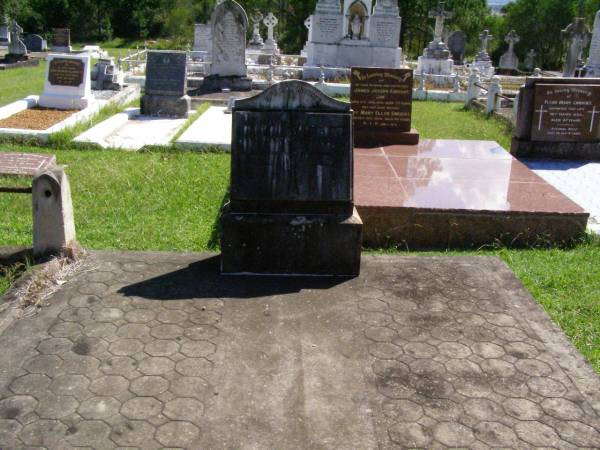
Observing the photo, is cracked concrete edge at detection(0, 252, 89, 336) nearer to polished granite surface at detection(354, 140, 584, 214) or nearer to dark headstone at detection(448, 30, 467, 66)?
polished granite surface at detection(354, 140, 584, 214)

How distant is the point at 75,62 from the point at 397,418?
477 inches

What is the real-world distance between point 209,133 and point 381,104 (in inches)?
138

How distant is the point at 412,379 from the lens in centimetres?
356

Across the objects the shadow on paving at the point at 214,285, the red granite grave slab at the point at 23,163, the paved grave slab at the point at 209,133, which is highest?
the paved grave slab at the point at 209,133

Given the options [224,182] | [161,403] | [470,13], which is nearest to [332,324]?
[161,403]

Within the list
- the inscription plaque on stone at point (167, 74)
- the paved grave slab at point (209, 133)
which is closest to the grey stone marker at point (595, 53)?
the paved grave slab at point (209, 133)

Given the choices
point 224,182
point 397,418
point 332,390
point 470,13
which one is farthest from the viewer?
point 470,13

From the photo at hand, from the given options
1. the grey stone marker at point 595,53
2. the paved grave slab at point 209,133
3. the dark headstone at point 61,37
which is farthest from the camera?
the dark headstone at point 61,37

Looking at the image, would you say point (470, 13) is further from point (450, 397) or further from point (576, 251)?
point (450, 397)

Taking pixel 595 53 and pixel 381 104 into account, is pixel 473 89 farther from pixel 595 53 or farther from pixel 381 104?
pixel 595 53

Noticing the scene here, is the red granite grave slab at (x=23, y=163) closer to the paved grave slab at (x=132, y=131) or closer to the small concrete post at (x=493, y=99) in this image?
the paved grave slab at (x=132, y=131)

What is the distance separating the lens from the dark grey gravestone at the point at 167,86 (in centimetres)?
1354

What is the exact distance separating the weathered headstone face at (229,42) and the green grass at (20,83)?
4.94m

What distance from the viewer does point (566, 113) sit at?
10156 millimetres
